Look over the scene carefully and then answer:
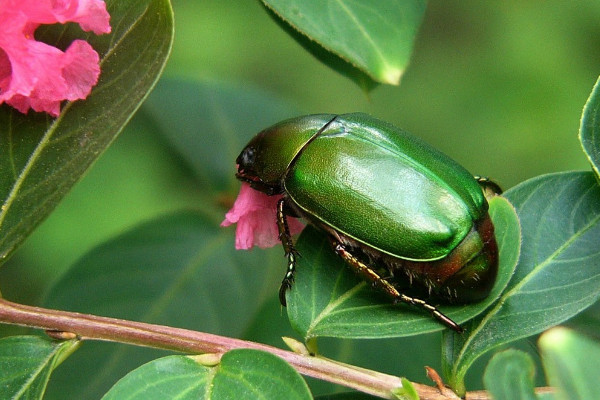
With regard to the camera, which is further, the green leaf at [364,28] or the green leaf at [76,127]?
the green leaf at [364,28]

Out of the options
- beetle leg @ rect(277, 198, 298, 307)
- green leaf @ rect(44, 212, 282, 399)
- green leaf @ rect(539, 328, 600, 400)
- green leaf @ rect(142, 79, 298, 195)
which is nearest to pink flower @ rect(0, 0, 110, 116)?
beetle leg @ rect(277, 198, 298, 307)

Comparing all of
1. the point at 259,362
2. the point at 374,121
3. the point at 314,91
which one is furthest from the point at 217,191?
the point at 314,91

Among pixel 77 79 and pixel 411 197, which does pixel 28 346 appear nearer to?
pixel 77 79

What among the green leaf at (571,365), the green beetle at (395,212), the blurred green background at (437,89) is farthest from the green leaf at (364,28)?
the blurred green background at (437,89)

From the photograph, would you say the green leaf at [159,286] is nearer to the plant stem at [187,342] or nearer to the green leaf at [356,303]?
the plant stem at [187,342]

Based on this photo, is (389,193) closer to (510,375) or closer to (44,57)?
(510,375)

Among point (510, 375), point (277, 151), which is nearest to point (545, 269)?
point (510, 375)
